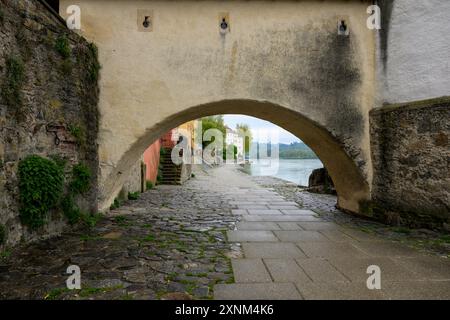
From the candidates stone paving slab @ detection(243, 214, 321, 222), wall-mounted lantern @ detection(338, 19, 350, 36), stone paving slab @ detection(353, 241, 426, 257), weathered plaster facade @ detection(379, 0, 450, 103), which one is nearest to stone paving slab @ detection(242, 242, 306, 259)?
stone paving slab @ detection(353, 241, 426, 257)

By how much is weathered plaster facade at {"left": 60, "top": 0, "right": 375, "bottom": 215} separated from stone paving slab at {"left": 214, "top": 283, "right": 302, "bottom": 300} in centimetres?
341

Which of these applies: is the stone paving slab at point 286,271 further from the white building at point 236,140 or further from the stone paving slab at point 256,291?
the white building at point 236,140

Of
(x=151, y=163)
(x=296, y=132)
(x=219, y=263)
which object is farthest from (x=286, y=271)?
(x=151, y=163)

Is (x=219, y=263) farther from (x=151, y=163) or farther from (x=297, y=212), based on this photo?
(x=151, y=163)

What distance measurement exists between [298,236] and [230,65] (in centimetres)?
298

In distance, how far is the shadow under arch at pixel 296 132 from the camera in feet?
18.2

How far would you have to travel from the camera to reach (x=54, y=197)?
4000 mm

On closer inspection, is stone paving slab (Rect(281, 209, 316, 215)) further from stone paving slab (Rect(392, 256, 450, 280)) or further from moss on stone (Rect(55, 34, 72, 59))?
moss on stone (Rect(55, 34, 72, 59))

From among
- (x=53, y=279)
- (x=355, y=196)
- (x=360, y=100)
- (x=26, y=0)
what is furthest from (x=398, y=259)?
(x=26, y=0)

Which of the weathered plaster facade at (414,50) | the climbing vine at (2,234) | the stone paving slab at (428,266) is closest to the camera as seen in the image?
the stone paving slab at (428,266)

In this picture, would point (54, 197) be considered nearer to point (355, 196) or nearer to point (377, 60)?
point (355, 196)

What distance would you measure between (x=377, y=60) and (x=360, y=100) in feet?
2.40

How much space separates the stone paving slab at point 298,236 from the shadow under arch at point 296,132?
167 centimetres

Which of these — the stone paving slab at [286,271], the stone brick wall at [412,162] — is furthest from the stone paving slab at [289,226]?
the stone paving slab at [286,271]
